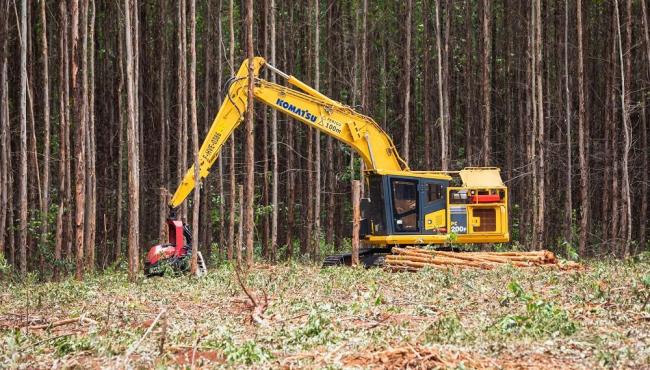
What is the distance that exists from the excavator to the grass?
10.1ft

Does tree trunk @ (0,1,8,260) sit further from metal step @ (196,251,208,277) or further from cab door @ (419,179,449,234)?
cab door @ (419,179,449,234)

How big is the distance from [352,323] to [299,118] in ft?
29.8

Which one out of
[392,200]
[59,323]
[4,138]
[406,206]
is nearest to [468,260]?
[406,206]

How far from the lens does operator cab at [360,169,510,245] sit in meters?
18.6

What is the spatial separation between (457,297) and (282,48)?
18197 millimetres

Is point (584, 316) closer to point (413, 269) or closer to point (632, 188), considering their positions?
point (413, 269)

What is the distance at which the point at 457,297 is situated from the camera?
12680 millimetres

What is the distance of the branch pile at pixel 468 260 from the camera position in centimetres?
1669

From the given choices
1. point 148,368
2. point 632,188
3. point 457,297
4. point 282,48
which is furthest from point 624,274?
point 282,48

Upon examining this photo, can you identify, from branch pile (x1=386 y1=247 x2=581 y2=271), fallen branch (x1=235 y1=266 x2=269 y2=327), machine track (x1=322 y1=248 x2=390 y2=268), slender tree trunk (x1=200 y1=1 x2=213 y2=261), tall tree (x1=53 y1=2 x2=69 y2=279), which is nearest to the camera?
fallen branch (x1=235 y1=266 x2=269 y2=327)

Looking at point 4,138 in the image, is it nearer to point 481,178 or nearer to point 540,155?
point 481,178

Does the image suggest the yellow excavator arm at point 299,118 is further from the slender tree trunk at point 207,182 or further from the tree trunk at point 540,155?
the slender tree trunk at point 207,182

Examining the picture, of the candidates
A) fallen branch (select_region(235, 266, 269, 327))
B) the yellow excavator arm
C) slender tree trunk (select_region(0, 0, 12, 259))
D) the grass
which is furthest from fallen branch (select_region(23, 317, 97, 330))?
slender tree trunk (select_region(0, 0, 12, 259))

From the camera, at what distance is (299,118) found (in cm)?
1925
